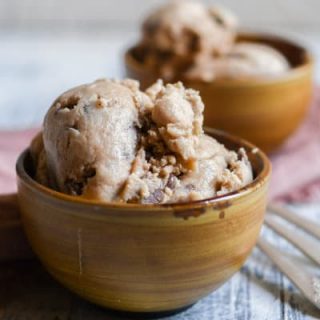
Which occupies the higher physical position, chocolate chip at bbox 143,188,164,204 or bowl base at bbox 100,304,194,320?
chocolate chip at bbox 143,188,164,204

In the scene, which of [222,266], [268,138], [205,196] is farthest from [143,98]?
[268,138]

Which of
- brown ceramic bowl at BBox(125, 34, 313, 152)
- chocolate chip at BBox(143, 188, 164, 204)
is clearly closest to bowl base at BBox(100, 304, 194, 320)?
chocolate chip at BBox(143, 188, 164, 204)

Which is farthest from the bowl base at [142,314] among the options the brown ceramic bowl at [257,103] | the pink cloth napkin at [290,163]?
the brown ceramic bowl at [257,103]

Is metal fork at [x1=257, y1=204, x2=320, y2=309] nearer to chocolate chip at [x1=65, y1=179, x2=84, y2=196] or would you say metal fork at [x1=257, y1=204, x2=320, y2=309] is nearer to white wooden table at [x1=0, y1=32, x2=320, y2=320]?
white wooden table at [x1=0, y1=32, x2=320, y2=320]

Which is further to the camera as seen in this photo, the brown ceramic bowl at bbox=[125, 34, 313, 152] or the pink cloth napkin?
the brown ceramic bowl at bbox=[125, 34, 313, 152]

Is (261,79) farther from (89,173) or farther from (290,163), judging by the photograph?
(89,173)

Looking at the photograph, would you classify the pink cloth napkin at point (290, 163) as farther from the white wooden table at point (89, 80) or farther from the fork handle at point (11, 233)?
the fork handle at point (11, 233)
